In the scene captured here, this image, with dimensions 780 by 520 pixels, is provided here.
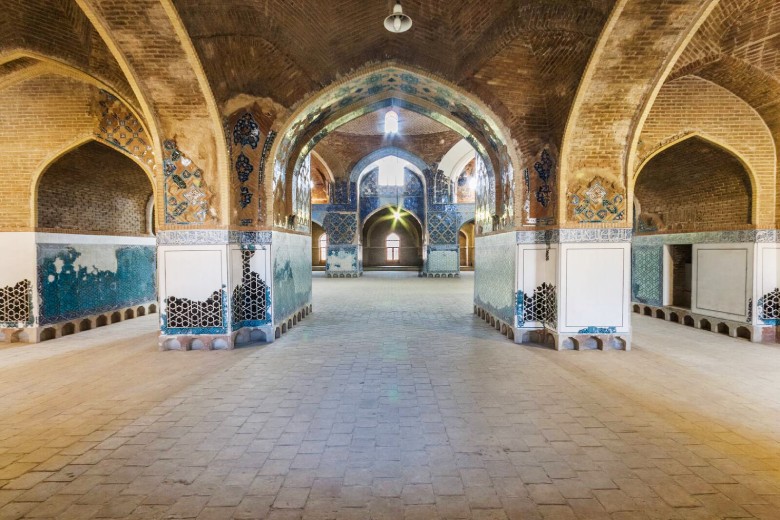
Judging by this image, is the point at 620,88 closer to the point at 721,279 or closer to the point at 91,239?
the point at 721,279

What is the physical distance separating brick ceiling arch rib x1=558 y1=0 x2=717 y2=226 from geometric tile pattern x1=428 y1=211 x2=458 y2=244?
13.4 meters

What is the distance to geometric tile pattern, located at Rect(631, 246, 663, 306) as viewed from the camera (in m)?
8.80

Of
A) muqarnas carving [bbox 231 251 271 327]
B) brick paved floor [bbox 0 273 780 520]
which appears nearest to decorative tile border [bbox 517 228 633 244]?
brick paved floor [bbox 0 273 780 520]

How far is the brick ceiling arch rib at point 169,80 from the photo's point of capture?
4809mm

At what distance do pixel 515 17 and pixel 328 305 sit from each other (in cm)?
747

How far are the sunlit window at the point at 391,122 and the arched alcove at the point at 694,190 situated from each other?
1021 cm

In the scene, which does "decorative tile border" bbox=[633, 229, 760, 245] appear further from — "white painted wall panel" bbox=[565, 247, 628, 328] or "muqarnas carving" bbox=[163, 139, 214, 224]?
"muqarnas carving" bbox=[163, 139, 214, 224]

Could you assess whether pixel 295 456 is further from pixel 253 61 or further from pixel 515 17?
pixel 515 17

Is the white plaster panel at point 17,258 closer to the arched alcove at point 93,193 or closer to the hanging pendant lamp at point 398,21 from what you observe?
the arched alcove at point 93,193

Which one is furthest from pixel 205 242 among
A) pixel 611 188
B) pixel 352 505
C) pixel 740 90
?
pixel 740 90

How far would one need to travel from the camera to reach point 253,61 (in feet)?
19.6

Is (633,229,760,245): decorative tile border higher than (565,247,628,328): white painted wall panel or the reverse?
higher

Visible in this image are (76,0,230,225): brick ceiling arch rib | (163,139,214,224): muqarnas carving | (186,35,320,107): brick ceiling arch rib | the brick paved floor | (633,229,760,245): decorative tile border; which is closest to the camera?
the brick paved floor

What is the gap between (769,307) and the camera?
6.76 meters
